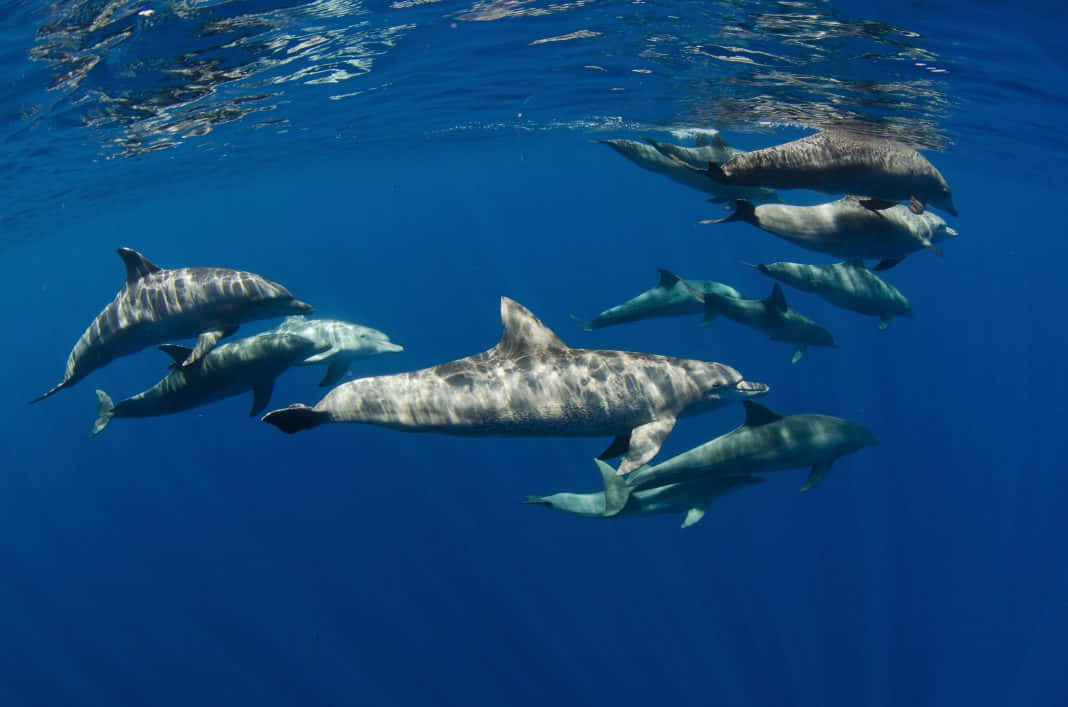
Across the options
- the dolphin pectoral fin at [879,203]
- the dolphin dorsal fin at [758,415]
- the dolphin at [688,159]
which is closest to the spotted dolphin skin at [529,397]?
the dolphin dorsal fin at [758,415]

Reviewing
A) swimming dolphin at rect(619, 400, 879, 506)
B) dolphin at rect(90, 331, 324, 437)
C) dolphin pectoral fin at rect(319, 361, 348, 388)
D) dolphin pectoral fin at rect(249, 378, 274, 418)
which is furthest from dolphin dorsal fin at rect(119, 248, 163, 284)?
swimming dolphin at rect(619, 400, 879, 506)

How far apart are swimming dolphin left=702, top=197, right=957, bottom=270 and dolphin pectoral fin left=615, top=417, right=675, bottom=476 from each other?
3459 mm

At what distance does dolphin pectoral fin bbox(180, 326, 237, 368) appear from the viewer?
313 inches

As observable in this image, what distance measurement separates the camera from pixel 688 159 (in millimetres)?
10156

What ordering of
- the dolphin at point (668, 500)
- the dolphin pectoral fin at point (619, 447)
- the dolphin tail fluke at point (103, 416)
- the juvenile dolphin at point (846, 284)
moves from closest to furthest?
the dolphin pectoral fin at point (619, 447), the dolphin at point (668, 500), the dolphin tail fluke at point (103, 416), the juvenile dolphin at point (846, 284)

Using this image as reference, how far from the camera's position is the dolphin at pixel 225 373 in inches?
321

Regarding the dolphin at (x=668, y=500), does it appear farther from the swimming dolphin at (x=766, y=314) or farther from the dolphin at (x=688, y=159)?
the dolphin at (x=688, y=159)

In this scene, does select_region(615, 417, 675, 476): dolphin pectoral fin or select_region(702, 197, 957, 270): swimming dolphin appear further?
select_region(702, 197, 957, 270): swimming dolphin

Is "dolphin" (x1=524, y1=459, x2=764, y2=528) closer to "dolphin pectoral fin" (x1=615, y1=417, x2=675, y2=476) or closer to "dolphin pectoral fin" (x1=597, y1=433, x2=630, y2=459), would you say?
"dolphin pectoral fin" (x1=597, y1=433, x2=630, y2=459)

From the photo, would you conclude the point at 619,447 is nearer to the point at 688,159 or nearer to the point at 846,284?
the point at 688,159

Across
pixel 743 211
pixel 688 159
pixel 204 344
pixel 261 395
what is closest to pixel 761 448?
pixel 743 211

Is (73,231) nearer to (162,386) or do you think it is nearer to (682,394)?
(162,386)

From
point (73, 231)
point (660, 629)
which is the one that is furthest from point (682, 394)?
point (73, 231)

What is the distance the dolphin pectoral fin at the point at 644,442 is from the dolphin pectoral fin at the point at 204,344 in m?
5.51
